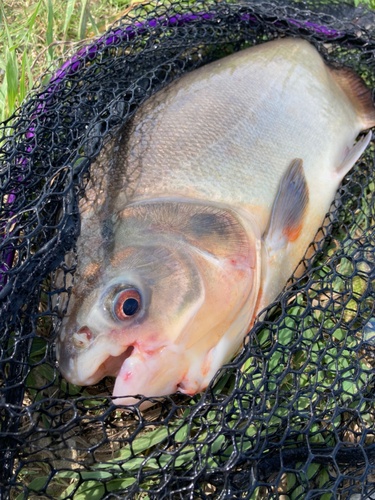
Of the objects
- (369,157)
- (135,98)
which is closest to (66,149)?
(135,98)

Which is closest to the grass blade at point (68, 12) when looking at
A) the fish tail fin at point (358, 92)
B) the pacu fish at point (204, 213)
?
the pacu fish at point (204, 213)

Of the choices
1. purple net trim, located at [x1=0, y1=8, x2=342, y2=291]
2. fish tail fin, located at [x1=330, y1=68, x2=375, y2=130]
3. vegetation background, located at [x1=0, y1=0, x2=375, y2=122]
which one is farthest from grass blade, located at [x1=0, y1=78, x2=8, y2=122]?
fish tail fin, located at [x1=330, y1=68, x2=375, y2=130]

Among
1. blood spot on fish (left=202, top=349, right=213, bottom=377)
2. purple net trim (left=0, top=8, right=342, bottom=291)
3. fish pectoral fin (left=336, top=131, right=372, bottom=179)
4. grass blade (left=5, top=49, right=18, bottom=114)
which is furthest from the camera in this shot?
grass blade (left=5, top=49, right=18, bottom=114)

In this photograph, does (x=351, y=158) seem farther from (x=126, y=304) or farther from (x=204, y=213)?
(x=126, y=304)

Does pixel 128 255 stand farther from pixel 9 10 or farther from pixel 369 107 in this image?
pixel 9 10

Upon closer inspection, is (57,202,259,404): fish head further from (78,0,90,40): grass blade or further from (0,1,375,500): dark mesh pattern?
(78,0,90,40): grass blade

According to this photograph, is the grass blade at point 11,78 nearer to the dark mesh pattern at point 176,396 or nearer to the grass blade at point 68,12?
the dark mesh pattern at point 176,396

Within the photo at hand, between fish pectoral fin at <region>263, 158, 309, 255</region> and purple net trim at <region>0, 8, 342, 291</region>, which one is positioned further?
purple net trim at <region>0, 8, 342, 291</region>

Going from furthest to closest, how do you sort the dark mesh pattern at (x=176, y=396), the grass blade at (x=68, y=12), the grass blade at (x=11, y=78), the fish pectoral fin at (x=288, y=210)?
the grass blade at (x=68, y=12) < the grass blade at (x=11, y=78) < the fish pectoral fin at (x=288, y=210) < the dark mesh pattern at (x=176, y=396)
